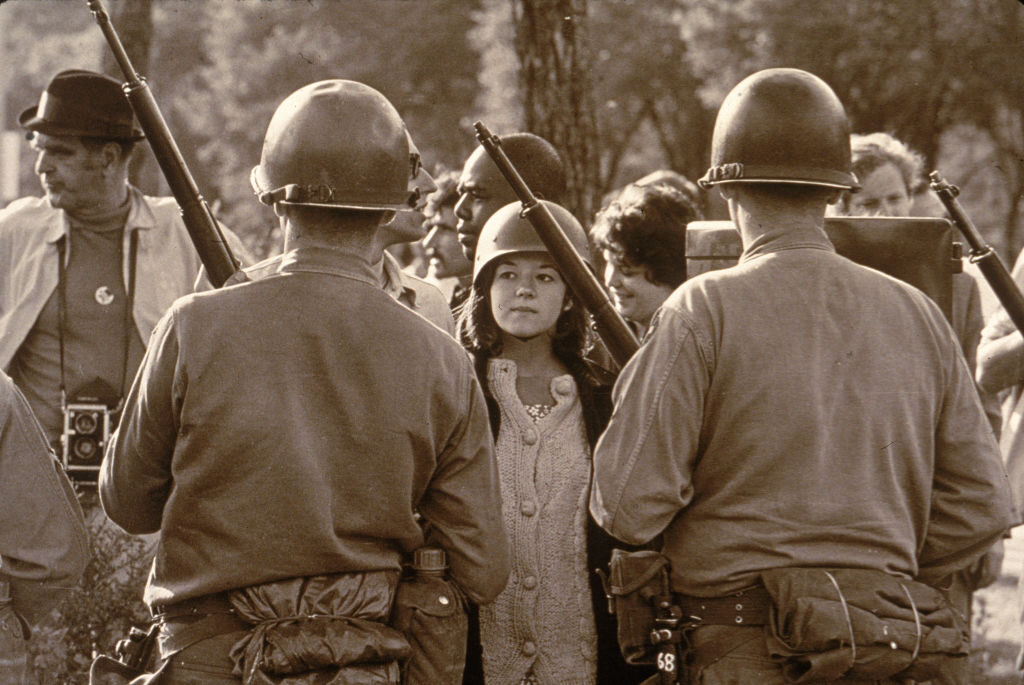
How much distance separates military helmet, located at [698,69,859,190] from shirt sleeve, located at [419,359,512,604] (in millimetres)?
929

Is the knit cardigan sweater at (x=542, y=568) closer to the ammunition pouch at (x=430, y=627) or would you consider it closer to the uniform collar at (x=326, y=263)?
the ammunition pouch at (x=430, y=627)

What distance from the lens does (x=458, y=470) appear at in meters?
3.96

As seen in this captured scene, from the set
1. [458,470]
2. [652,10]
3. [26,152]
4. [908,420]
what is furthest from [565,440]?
[652,10]

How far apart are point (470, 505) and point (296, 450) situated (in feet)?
1.75

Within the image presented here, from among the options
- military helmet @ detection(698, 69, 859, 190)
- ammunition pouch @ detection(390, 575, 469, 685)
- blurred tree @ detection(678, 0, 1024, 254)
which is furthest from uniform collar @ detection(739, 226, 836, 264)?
blurred tree @ detection(678, 0, 1024, 254)

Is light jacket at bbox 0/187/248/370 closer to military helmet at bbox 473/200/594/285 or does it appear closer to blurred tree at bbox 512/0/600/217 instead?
blurred tree at bbox 512/0/600/217

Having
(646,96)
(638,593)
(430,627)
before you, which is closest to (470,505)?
(430,627)

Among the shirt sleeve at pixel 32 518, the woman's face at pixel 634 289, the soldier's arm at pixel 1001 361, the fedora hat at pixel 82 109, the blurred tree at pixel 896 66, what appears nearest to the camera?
the shirt sleeve at pixel 32 518

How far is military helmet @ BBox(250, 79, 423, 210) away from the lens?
3.91m

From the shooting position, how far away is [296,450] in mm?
3686

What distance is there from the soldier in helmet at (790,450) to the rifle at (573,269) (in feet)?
2.63

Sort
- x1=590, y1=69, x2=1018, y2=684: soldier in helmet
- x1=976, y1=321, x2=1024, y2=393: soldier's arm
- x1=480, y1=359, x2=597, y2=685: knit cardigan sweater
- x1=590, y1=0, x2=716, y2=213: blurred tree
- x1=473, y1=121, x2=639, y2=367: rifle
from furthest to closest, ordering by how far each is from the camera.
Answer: x1=590, y1=0, x2=716, y2=213: blurred tree < x1=976, y1=321, x2=1024, y2=393: soldier's arm < x1=473, y1=121, x2=639, y2=367: rifle < x1=480, y1=359, x2=597, y2=685: knit cardigan sweater < x1=590, y1=69, x2=1018, y2=684: soldier in helmet

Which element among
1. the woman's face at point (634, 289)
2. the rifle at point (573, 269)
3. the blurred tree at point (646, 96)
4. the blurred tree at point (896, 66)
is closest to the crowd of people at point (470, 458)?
the rifle at point (573, 269)

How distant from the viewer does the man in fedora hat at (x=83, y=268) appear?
6793 mm
